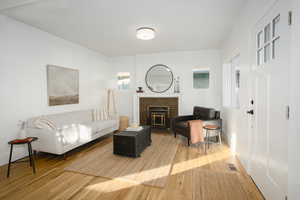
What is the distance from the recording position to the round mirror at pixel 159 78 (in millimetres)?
4805

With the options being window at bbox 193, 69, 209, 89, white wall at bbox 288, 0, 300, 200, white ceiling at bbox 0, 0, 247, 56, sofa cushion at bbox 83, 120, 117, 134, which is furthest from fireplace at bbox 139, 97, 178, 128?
white wall at bbox 288, 0, 300, 200

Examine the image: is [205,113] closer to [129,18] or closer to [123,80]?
[129,18]

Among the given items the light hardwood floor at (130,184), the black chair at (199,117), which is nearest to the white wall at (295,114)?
the light hardwood floor at (130,184)

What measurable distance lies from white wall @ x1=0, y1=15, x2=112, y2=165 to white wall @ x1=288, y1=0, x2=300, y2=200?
158 inches

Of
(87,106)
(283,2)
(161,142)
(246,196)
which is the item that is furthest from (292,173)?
(87,106)

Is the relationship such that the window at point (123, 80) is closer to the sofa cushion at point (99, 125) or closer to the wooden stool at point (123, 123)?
the wooden stool at point (123, 123)

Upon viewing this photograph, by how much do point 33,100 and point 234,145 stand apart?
171 inches

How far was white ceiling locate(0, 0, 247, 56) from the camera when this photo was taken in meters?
2.18

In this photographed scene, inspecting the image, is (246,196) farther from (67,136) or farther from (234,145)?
(67,136)

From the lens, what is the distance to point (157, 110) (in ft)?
15.3

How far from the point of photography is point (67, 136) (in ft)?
8.57

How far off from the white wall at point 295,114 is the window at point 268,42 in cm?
32

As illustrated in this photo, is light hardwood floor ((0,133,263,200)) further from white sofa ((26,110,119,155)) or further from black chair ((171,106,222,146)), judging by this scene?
black chair ((171,106,222,146))

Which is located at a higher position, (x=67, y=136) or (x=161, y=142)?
(x=67, y=136)
